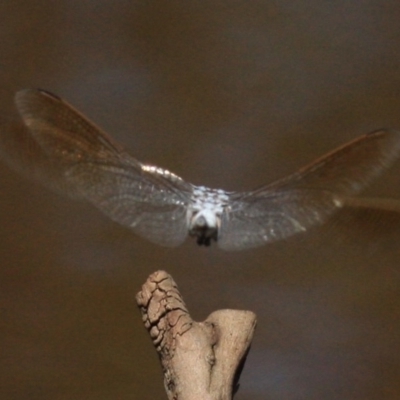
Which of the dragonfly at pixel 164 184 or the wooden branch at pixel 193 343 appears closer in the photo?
the wooden branch at pixel 193 343

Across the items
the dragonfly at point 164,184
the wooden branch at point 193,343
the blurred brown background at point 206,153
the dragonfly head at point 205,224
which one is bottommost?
the wooden branch at point 193,343

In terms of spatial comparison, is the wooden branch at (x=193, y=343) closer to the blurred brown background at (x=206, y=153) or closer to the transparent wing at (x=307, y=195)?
the transparent wing at (x=307, y=195)

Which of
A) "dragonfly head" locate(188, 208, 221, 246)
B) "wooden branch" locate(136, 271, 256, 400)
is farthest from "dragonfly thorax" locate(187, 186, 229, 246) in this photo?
"wooden branch" locate(136, 271, 256, 400)

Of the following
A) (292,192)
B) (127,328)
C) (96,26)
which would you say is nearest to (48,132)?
(292,192)

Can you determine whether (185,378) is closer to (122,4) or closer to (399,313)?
(399,313)

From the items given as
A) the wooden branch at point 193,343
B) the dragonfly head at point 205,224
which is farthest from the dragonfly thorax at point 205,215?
the wooden branch at point 193,343

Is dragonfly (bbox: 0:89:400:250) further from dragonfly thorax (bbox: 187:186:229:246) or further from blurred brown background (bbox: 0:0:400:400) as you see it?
blurred brown background (bbox: 0:0:400:400)
